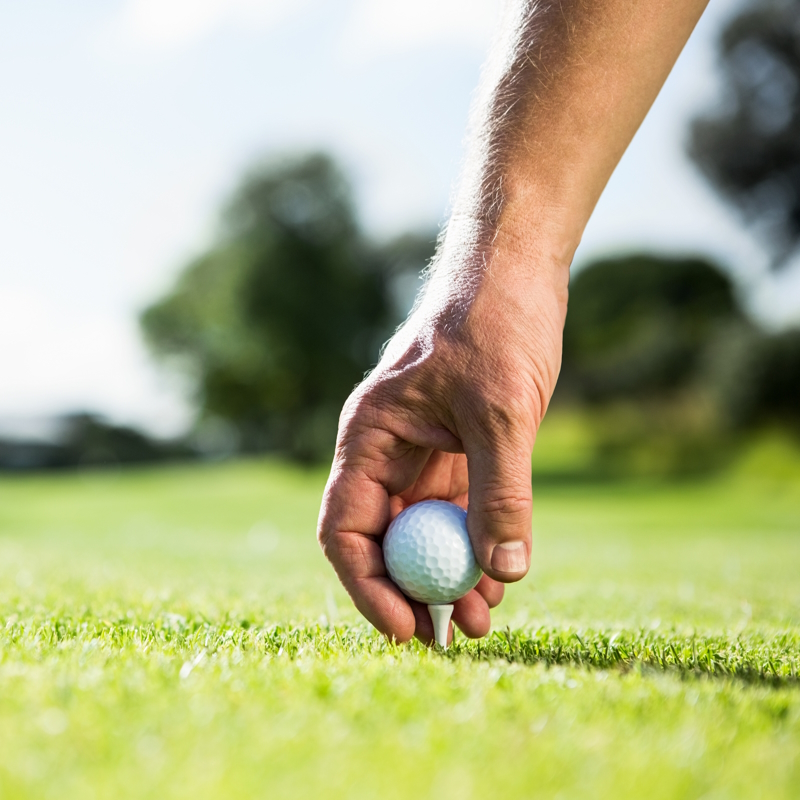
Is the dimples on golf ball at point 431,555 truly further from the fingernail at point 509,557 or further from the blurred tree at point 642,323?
the blurred tree at point 642,323

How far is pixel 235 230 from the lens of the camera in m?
34.7

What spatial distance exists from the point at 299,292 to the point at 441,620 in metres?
30.4

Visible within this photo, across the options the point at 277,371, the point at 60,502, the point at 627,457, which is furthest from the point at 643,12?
the point at 277,371

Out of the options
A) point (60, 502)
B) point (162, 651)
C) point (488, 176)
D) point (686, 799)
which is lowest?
point (60, 502)

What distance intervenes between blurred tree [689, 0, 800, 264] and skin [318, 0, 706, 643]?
29801 millimetres

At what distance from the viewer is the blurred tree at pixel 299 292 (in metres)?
32.2

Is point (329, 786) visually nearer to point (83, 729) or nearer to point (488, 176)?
point (83, 729)

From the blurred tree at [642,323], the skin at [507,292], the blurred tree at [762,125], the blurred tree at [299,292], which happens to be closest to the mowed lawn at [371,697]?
the skin at [507,292]

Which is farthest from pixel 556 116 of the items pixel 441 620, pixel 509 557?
pixel 441 620

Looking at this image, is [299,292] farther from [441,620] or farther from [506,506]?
[506,506]

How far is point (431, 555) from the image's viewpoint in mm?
2225

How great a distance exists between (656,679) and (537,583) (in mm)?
3553

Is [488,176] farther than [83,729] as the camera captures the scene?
Yes

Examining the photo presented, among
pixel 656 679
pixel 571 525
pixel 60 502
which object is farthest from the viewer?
pixel 60 502
